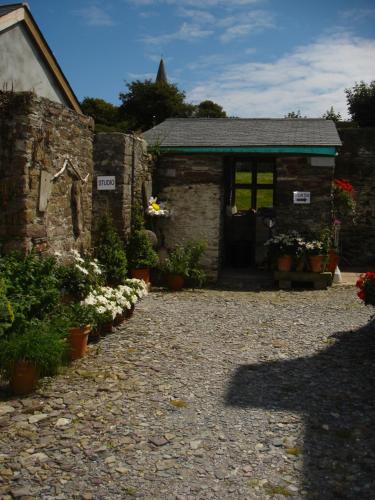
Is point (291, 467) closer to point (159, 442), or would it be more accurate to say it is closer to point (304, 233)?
point (159, 442)

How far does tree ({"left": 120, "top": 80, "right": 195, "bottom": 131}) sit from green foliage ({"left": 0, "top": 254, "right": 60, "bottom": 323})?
31247 millimetres

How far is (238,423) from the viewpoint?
4.01 meters

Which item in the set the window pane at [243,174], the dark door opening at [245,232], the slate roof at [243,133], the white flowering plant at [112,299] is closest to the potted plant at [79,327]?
the white flowering plant at [112,299]

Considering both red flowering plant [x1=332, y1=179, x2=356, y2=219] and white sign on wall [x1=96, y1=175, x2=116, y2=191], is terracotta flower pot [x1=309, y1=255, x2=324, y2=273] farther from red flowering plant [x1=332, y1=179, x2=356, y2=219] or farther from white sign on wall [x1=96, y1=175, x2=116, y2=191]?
white sign on wall [x1=96, y1=175, x2=116, y2=191]

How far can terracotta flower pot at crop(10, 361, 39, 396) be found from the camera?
14.6 ft

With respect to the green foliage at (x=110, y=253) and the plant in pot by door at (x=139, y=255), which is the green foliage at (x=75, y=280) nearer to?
the green foliage at (x=110, y=253)

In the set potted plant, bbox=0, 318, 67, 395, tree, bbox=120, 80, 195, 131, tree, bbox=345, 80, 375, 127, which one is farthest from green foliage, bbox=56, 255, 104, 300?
tree, bbox=120, 80, 195, 131

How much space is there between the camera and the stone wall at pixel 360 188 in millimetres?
13406

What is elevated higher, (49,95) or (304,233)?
(49,95)

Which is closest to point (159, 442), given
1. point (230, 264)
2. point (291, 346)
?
point (291, 346)

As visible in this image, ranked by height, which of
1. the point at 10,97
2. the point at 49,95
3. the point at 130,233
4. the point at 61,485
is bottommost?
the point at 61,485

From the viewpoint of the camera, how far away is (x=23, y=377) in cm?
446

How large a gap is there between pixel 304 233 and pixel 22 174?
659cm

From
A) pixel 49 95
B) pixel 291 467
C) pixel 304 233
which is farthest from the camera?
pixel 49 95
